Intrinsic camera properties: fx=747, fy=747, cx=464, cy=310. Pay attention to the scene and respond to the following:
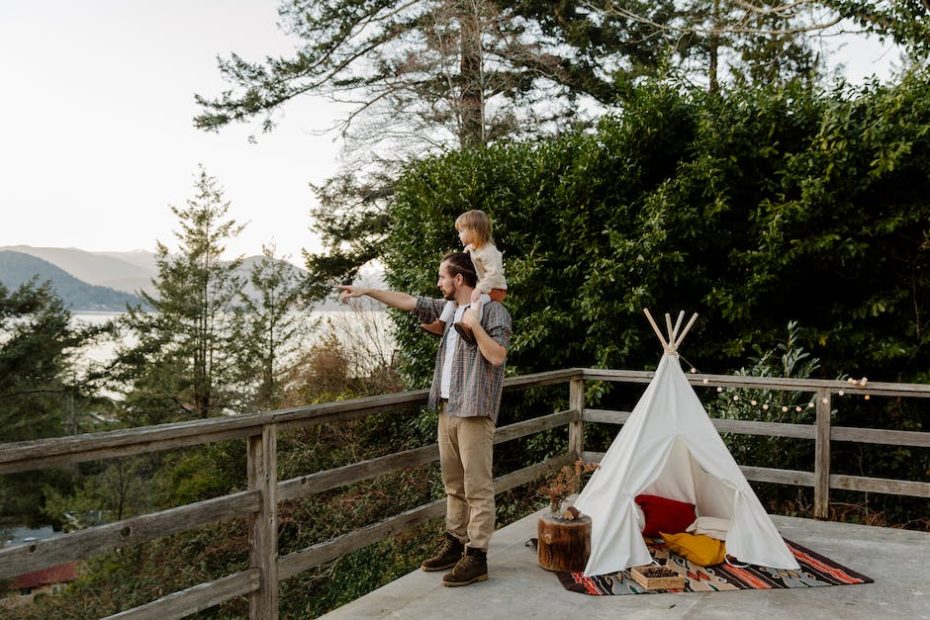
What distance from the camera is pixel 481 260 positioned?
11.5 ft

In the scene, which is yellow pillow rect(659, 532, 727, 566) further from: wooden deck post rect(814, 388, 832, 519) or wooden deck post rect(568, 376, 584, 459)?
wooden deck post rect(568, 376, 584, 459)

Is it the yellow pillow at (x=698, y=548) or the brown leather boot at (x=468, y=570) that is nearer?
the brown leather boot at (x=468, y=570)

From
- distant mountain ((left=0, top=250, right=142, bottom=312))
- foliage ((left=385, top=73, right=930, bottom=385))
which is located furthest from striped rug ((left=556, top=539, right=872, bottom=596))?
distant mountain ((left=0, top=250, right=142, bottom=312))

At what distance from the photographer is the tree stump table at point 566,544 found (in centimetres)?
381

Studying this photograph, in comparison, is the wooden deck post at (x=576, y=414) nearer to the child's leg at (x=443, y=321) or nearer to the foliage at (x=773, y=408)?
the foliage at (x=773, y=408)

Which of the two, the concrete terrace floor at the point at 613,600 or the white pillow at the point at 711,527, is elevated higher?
the white pillow at the point at 711,527

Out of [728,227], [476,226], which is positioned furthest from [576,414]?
[476,226]

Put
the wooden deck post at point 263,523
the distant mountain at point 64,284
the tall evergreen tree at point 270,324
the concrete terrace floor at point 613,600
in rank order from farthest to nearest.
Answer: the tall evergreen tree at point 270,324, the distant mountain at point 64,284, the concrete terrace floor at point 613,600, the wooden deck post at point 263,523

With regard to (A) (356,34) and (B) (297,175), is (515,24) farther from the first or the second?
(B) (297,175)

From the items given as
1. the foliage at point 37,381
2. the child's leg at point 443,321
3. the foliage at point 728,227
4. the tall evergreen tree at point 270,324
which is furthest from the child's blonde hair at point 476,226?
the foliage at point 37,381

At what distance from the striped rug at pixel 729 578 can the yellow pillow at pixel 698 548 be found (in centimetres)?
3

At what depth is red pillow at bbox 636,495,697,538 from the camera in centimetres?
436

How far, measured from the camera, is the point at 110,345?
20078mm

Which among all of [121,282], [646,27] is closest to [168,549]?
[646,27]
